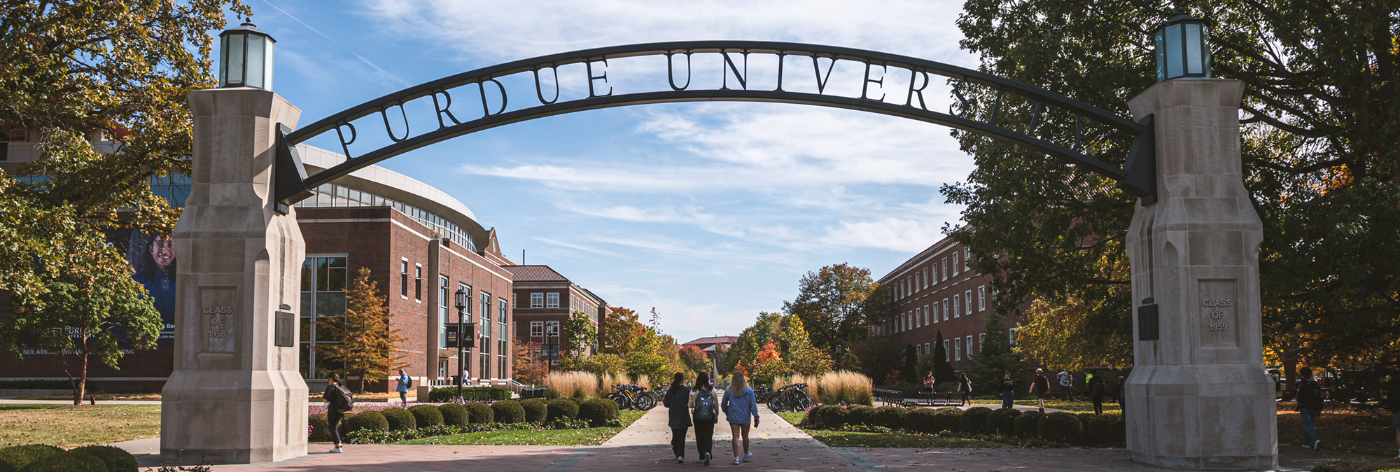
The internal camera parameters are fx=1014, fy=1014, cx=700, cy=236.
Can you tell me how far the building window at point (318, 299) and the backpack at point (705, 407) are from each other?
32680mm

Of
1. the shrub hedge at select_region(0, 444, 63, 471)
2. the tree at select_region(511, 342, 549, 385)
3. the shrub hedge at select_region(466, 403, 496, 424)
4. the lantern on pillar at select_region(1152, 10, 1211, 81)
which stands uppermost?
the lantern on pillar at select_region(1152, 10, 1211, 81)

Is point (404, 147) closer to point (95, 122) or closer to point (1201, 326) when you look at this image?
point (95, 122)

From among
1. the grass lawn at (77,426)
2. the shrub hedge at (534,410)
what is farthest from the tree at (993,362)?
the grass lawn at (77,426)

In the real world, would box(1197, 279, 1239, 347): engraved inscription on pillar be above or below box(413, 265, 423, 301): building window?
below

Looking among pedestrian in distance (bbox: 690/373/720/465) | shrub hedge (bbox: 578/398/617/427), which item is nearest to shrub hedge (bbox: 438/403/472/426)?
shrub hedge (bbox: 578/398/617/427)

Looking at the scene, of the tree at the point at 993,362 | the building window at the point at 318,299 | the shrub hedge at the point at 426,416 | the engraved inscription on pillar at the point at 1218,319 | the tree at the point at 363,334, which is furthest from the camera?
the tree at the point at 993,362

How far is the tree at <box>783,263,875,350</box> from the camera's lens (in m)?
86.6

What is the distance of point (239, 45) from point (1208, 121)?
12033mm

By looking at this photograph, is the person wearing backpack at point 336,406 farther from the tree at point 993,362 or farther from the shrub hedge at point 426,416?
the tree at point 993,362

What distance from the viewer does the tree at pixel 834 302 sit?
284 ft

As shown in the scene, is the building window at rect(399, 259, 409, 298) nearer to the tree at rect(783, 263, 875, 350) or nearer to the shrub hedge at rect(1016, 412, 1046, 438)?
the shrub hedge at rect(1016, 412, 1046, 438)

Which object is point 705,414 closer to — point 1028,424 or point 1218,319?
point 1218,319

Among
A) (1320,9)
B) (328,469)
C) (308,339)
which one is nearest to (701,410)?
(328,469)

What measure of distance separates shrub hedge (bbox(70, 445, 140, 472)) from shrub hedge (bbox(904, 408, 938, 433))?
50.5 feet
